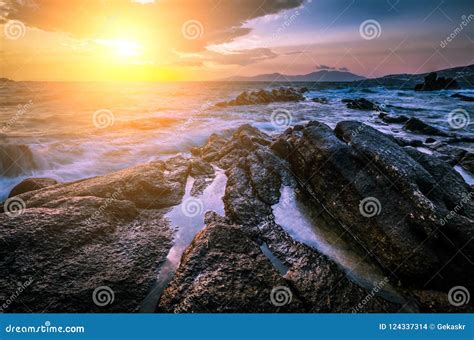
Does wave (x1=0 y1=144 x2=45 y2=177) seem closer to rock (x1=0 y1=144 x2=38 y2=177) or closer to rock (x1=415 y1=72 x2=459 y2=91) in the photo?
rock (x1=0 y1=144 x2=38 y2=177)

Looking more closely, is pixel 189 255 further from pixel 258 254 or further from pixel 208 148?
pixel 208 148

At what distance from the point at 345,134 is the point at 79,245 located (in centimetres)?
774

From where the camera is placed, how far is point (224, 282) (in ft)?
14.2

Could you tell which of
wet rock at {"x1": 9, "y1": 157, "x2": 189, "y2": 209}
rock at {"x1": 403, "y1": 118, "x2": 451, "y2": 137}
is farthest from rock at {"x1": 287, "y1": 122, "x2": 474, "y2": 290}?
rock at {"x1": 403, "y1": 118, "x2": 451, "y2": 137}

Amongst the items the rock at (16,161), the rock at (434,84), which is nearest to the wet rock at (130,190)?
the rock at (16,161)

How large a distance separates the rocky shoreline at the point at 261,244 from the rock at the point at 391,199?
2 cm

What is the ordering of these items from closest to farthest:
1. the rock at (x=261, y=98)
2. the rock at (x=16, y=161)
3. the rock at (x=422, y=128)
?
the rock at (x=16, y=161) → the rock at (x=422, y=128) → the rock at (x=261, y=98)

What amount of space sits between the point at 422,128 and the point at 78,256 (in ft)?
69.1

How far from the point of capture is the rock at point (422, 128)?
54.7 ft

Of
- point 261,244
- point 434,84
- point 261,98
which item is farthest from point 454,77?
point 261,244

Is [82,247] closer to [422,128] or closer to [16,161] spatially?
[16,161]

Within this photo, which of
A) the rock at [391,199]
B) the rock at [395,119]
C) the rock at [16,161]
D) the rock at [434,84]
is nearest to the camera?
the rock at [391,199]

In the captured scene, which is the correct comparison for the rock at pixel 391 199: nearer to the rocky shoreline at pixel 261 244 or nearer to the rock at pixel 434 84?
the rocky shoreline at pixel 261 244

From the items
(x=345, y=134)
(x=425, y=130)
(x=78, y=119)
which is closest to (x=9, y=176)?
(x=345, y=134)
